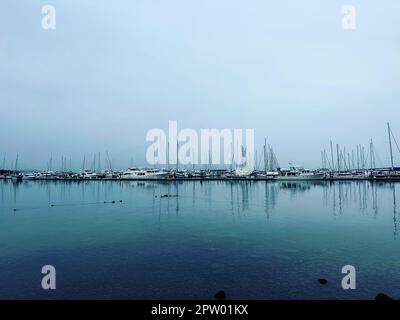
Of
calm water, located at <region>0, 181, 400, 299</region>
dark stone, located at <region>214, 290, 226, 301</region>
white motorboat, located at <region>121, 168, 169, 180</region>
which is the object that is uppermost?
white motorboat, located at <region>121, 168, 169, 180</region>

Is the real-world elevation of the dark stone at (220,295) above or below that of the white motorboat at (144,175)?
below

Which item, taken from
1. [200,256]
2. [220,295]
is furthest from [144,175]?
[220,295]

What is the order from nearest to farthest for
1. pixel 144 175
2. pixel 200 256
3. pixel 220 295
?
Result: pixel 220 295, pixel 200 256, pixel 144 175

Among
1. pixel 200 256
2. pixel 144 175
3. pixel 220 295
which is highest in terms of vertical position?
pixel 144 175

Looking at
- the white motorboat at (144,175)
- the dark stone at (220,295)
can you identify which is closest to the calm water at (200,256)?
the dark stone at (220,295)

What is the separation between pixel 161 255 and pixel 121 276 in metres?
3.91

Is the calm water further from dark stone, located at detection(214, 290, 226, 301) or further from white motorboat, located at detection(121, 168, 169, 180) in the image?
white motorboat, located at detection(121, 168, 169, 180)

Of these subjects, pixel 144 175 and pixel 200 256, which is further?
pixel 144 175

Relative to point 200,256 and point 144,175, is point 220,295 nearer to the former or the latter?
point 200,256

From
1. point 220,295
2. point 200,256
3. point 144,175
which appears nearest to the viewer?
point 220,295

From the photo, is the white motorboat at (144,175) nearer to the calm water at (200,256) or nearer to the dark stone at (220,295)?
the calm water at (200,256)

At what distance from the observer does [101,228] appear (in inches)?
1022

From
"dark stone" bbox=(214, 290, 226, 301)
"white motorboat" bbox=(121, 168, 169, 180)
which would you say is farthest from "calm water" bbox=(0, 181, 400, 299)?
"white motorboat" bbox=(121, 168, 169, 180)
